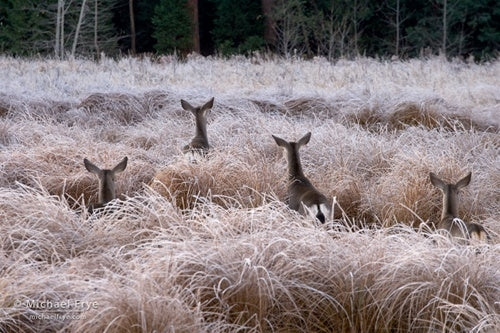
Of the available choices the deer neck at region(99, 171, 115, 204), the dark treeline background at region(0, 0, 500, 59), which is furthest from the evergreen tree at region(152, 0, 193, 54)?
the deer neck at region(99, 171, 115, 204)

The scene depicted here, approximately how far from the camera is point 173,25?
73.8 feet

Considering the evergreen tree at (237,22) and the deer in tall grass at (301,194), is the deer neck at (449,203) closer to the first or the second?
the deer in tall grass at (301,194)

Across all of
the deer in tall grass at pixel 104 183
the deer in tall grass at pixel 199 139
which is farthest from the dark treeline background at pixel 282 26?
the deer in tall grass at pixel 104 183

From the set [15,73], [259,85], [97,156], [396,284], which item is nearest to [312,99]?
[259,85]

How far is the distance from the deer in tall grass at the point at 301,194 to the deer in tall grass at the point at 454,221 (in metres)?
0.67

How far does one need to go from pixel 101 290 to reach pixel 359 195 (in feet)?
9.31

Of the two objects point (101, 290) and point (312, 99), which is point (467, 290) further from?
point (312, 99)

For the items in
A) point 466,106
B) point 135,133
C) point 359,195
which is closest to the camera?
point 359,195

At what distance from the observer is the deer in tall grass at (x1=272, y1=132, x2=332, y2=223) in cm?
438

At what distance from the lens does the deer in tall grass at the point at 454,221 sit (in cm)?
402

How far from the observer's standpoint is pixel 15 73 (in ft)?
40.3

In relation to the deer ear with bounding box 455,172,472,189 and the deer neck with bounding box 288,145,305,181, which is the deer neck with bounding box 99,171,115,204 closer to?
the deer neck with bounding box 288,145,305,181

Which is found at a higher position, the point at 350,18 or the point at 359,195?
the point at 350,18

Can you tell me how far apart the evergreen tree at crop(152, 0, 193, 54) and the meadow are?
36.9ft
